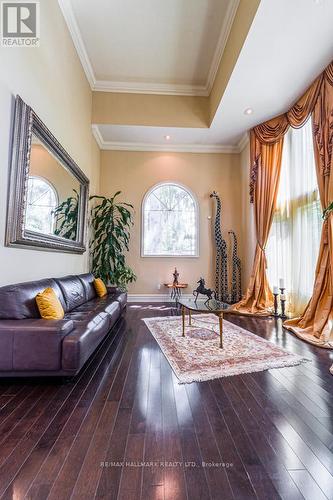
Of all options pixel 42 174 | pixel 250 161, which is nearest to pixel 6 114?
pixel 42 174

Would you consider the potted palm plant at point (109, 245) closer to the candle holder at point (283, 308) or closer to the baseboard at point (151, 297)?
the baseboard at point (151, 297)

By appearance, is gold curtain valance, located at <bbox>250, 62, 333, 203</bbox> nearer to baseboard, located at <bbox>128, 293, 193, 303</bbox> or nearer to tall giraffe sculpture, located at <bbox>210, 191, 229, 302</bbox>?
tall giraffe sculpture, located at <bbox>210, 191, 229, 302</bbox>

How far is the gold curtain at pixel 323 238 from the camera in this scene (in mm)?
3131

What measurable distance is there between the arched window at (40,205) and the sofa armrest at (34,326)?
1.08m

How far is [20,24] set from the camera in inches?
101

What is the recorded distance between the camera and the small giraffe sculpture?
5.72 metres

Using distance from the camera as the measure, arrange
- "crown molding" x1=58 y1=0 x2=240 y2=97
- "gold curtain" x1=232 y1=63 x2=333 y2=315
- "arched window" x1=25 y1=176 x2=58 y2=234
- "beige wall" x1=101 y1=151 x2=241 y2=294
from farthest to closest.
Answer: "beige wall" x1=101 y1=151 x2=241 y2=294 < "gold curtain" x1=232 y1=63 x2=333 y2=315 < "crown molding" x1=58 y1=0 x2=240 y2=97 < "arched window" x1=25 y1=176 x2=58 y2=234

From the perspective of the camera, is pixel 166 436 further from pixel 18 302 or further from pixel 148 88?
pixel 148 88

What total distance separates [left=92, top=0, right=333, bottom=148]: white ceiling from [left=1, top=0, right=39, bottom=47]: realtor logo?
241 centimetres

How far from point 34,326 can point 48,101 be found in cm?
282

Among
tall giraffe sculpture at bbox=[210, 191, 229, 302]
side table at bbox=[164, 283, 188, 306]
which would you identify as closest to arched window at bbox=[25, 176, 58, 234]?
side table at bbox=[164, 283, 188, 306]

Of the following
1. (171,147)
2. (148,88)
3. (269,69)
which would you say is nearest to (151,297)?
(171,147)

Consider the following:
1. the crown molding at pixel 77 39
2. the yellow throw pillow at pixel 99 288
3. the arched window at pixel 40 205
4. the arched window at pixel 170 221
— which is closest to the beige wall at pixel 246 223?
the arched window at pixel 170 221

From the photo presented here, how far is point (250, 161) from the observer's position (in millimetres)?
5273
